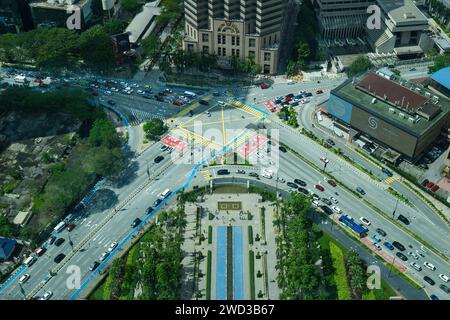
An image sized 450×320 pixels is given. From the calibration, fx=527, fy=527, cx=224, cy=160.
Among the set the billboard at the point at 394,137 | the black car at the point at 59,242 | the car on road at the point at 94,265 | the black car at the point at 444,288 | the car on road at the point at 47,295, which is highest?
the billboard at the point at 394,137

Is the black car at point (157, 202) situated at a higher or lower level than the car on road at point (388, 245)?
higher

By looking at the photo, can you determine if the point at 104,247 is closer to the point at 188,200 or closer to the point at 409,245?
the point at 188,200

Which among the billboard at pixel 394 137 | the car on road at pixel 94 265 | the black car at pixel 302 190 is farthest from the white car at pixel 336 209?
the car on road at pixel 94 265

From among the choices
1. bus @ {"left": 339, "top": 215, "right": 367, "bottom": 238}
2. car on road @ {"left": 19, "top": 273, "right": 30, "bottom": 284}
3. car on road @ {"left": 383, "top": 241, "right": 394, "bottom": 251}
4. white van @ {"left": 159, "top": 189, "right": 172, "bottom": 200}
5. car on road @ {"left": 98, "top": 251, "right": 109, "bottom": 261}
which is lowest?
car on road @ {"left": 19, "top": 273, "right": 30, "bottom": 284}

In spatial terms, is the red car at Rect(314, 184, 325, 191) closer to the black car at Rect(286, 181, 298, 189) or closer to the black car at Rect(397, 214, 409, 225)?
the black car at Rect(286, 181, 298, 189)

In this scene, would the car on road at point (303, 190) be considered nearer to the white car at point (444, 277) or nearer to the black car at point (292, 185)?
the black car at point (292, 185)

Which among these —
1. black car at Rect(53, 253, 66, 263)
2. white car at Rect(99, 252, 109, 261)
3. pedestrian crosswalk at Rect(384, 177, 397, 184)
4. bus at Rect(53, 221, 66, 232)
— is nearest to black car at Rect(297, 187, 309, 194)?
pedestrian crosswalk at Rect(384, 177, 397, 184)

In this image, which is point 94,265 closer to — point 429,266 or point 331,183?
point 331,183

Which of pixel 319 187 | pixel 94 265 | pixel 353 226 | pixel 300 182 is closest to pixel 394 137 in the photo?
pixel 319 187
